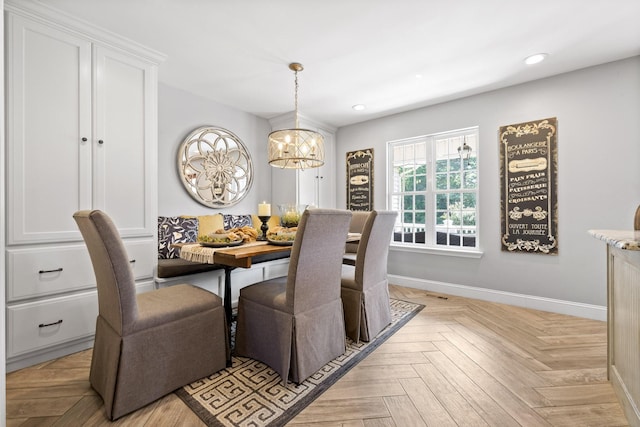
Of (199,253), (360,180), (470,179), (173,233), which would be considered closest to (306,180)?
(360,180)

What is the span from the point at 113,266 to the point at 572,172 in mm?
3757

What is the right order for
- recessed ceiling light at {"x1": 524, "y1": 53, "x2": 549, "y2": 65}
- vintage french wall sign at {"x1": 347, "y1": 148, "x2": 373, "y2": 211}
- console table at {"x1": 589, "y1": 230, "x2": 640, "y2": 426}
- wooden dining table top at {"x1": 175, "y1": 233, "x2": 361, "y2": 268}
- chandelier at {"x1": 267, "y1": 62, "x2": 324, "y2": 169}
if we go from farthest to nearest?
vintage french wall sign at {"x1": 347, "y1": 148, "x2": 373, "y2": 211} → chandelier at {"x1": 267, "y1": 62, "x2": 324, "y2": 169} → recessed ceiling light at {"x1": 524, "y1": 53, "x2": 549, "y2": 65} → wooden dining table top at {"x1": 175, "y1": 233, "x2": 361, "y2": 268} → console table at {"x1": 589, "y1": 230, "x2": 640, "y2": 426}

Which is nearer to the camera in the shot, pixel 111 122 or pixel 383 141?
pixel 111 122

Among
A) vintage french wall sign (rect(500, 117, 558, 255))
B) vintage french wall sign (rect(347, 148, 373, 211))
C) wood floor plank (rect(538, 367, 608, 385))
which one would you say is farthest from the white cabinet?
vintage french wall sign (rect(500, 117, 558, 255))

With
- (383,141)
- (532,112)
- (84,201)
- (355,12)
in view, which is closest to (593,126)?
(532,112)

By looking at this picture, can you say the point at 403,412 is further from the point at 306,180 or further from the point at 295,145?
the point at 306,180

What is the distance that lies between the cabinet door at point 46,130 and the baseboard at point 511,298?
3.52 metres

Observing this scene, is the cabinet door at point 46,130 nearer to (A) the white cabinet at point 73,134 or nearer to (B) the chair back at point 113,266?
(A) the white cabinet at point 73,134

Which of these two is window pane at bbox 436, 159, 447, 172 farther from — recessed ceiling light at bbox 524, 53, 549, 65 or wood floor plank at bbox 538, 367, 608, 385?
wood floor plank at bbox 538, 367, 608, 385

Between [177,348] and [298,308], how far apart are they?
2.24 feet

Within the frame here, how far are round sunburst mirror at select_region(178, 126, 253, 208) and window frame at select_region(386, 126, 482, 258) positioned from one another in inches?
78.7

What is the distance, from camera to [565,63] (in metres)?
2.65

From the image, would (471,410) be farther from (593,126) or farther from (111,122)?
(111,122)

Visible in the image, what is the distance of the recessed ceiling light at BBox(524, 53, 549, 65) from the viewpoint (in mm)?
2508
